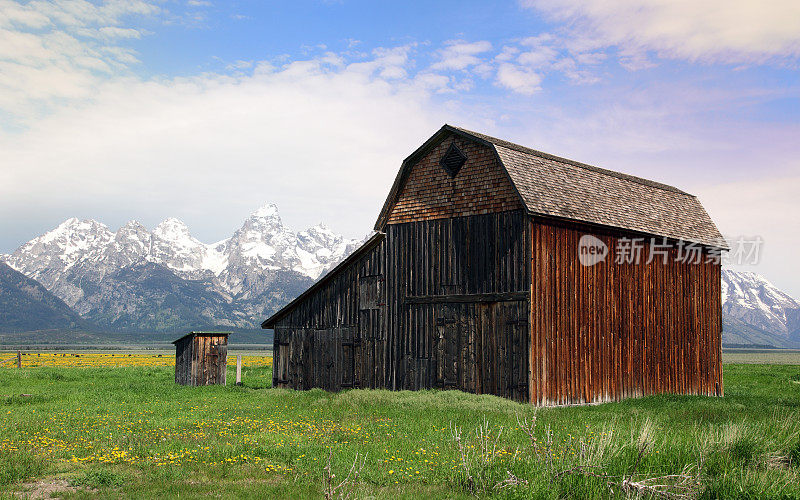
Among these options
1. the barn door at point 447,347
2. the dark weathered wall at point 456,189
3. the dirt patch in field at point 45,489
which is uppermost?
the dark weathered wall at point 456,189

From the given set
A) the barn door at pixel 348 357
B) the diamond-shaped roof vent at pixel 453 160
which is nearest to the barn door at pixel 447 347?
the barn door at pixel 348 357

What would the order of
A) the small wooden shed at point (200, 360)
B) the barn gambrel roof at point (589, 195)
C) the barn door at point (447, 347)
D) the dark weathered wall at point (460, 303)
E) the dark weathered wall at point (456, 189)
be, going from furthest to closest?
1. the small wooden shed at point (200, 360)
2. the barn door at point (447, 347)
3. the dark weathered wall at point (456, 189)
4. the barn gambrel roof at point (589, 195)
5. the dark weathered wall at point (460, 303)

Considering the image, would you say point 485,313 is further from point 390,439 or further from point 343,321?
point 390,439

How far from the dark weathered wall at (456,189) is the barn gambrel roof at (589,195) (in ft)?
1.23

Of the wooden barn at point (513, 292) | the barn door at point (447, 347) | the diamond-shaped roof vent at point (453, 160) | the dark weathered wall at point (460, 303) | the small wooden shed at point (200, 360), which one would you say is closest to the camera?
the dark weathered wall at point (460, 303)

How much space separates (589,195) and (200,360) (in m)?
18.9

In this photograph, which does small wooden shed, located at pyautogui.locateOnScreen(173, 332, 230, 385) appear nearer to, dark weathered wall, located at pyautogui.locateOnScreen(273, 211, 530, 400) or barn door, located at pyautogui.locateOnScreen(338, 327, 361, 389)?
dark weathered wall, located at pyautogui.locateOnScreen(273, 211, 530, 400)

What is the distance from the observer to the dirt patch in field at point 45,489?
36.7 feet

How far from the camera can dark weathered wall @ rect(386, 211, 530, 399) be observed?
25234 millimetres

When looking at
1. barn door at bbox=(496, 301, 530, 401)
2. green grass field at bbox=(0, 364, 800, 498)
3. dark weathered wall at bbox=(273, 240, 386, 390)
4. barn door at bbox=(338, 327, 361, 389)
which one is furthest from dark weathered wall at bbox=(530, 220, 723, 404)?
barn door at bbox=(338, 327, 361, 389)

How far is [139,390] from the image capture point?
30359 mm

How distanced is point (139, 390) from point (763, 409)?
77.7 feet

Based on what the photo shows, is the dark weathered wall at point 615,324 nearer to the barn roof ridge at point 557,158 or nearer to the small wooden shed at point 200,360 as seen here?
the barn roof ridge at point 557,158

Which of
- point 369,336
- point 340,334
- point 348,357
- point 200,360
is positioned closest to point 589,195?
point 369,336
